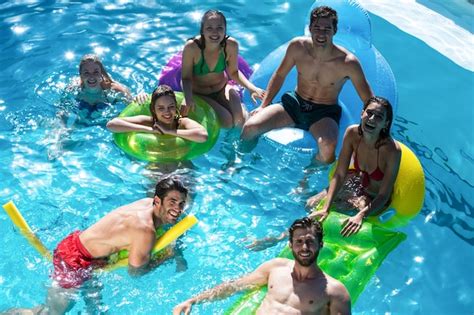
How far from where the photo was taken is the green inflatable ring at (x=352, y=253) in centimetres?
449

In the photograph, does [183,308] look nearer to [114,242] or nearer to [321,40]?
[114,242]

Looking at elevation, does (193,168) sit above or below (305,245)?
below

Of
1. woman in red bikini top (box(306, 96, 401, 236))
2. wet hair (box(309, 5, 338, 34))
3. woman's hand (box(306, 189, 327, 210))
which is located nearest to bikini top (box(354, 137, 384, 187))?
woman in red bikini top (box(306, 96, 401, 236))

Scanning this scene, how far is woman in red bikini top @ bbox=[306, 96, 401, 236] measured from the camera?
4.89 m

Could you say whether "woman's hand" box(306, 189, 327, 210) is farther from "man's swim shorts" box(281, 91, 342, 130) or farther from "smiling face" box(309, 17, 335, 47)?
"smiling face" box(309, 17, 335, 47)

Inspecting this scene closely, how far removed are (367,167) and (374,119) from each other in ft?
1.40

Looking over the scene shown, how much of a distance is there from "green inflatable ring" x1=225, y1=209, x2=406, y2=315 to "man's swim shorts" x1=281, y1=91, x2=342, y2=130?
1.23 metres

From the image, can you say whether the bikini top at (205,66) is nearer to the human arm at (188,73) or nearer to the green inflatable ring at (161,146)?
the human arm at (188,73)

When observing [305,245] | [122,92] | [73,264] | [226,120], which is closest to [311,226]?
[305,245]

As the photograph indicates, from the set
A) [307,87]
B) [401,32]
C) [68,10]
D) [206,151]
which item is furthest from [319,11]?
[68,10]

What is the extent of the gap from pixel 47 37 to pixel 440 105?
4335 millimetres

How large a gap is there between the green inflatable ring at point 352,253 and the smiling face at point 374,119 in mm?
650

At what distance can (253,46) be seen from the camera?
783 centimetres

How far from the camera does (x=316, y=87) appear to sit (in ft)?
19.4
